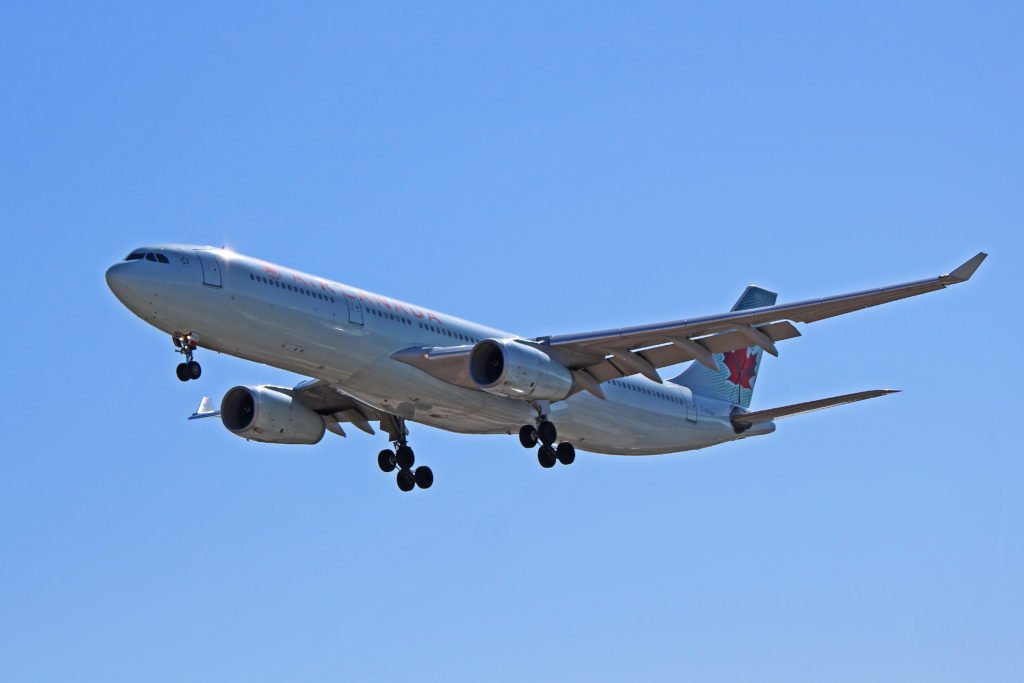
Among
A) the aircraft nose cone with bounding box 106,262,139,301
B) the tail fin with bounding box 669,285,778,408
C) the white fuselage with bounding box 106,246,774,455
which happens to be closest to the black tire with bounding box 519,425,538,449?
the white fuselage with bounding box 106,246,774,455

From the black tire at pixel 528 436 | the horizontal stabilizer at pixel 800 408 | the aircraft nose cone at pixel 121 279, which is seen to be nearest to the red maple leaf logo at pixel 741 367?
the horizontal stabilizer at pixel 800 408

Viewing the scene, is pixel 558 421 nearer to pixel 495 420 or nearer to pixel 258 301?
pixel 495 420

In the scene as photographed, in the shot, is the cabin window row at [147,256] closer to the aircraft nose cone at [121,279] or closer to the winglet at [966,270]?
the aircraft nose cone at [121,279]

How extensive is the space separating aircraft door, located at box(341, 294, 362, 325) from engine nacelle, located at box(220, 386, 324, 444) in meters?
7.12

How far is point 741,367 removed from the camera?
49000 mm

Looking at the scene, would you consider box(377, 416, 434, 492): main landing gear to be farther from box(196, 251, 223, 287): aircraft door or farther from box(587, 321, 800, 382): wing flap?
box(196, 251, 223, 287): aircraft door

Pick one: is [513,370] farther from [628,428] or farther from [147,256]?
[147,256]

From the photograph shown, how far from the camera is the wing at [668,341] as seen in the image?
1305 inches

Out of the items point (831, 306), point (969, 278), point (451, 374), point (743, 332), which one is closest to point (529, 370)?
point (451, 374)

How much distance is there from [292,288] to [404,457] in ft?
30.7

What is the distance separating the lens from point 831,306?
109 feet

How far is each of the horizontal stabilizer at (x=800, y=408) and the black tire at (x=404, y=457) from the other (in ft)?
35.3

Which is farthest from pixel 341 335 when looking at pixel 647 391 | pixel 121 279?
pixel 647 391

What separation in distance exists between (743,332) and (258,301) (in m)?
12.1
